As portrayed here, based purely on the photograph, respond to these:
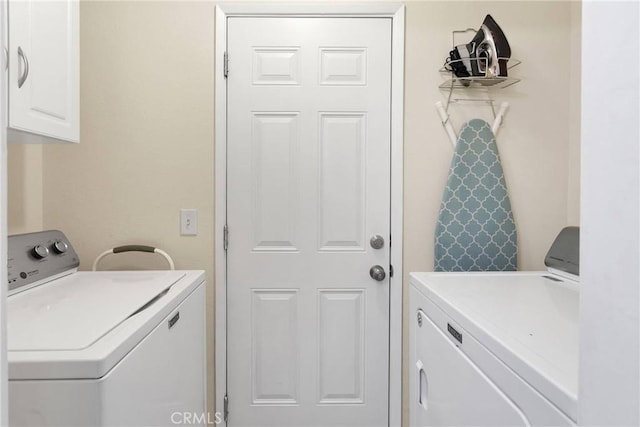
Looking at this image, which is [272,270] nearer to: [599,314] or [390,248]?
[390,248]

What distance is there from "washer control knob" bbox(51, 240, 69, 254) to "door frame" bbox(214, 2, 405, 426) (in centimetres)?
61

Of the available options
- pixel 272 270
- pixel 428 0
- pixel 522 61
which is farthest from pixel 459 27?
pixel 272 270

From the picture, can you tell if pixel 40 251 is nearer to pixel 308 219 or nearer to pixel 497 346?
pixel 308 219

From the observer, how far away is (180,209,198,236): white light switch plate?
6.79 ft

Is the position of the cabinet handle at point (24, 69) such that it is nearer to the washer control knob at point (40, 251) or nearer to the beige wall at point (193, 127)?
the washer control knob at point (40, 251)

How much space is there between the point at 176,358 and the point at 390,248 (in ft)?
3.59

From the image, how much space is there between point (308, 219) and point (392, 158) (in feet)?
1.59

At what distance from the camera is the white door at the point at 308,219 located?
2074mm

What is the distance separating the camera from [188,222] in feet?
6.80

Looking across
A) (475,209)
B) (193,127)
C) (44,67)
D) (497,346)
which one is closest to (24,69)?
(44,67)

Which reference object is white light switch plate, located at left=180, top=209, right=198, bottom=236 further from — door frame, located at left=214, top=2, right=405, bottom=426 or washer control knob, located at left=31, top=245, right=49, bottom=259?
washer control knob, located at left=31, top=245, right=49, bottom=259

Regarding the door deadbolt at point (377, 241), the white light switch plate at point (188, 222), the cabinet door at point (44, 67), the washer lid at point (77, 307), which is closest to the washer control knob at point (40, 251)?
the washer lid at point (77, 307)

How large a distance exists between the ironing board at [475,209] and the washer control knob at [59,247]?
5.14 feet

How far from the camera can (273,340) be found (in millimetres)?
2104
